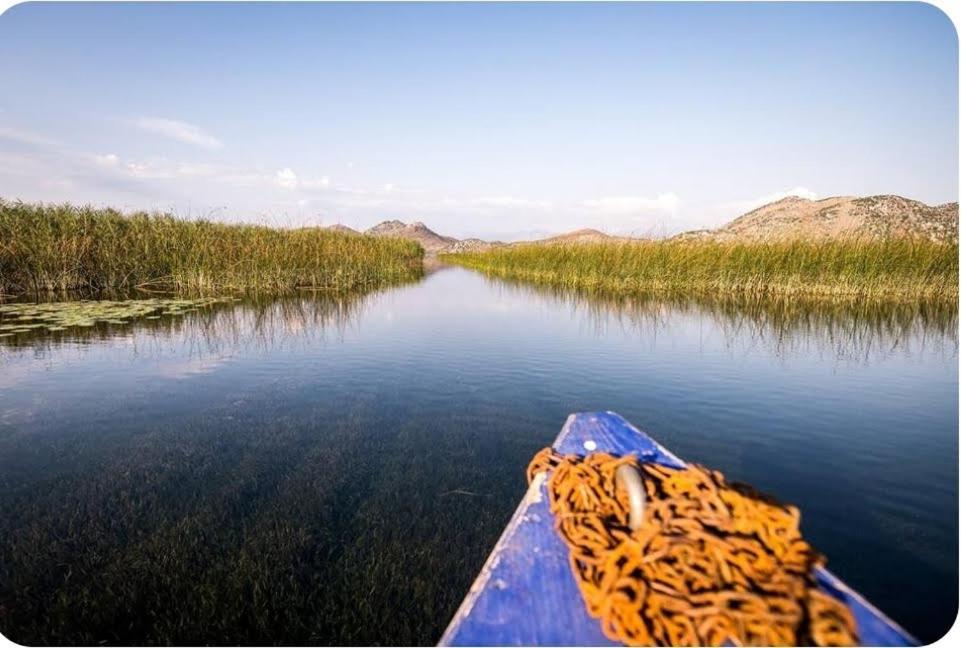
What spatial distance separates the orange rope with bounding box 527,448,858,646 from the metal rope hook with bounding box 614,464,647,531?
0.11 feet

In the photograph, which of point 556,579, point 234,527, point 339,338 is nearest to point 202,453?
point 234,527

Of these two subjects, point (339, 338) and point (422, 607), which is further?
point (339, 338)

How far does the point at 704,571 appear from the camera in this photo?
1438 millimetres

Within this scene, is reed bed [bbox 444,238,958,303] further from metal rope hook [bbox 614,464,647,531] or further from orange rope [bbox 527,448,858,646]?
orange rope [bbox 527,448,858,646]

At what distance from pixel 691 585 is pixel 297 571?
259 cm

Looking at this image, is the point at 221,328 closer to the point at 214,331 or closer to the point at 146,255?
the point at 214,331

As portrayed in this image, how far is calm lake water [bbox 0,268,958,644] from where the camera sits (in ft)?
9.14

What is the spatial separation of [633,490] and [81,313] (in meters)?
14.5

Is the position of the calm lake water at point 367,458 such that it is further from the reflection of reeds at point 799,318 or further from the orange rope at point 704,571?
the orange rope at point 704,571

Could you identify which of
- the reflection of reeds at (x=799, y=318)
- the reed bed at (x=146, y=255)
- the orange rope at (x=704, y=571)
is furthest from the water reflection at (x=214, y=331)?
the orange rope at (x=704, y=571)

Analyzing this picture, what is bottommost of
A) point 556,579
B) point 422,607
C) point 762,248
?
point 422,607

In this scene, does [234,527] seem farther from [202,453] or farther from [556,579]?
[556,579]

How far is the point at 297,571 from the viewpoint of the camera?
2.98m

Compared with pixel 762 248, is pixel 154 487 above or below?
below
